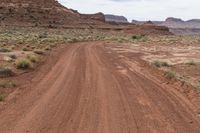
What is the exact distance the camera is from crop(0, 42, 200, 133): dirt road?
9.55 metres

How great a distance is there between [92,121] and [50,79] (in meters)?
7.38

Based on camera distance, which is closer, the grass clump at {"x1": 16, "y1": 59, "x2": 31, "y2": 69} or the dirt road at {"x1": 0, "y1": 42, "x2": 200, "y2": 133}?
the dirt road at {"x1": 0, "y1": 42, "x2": 200, "y2": 133}

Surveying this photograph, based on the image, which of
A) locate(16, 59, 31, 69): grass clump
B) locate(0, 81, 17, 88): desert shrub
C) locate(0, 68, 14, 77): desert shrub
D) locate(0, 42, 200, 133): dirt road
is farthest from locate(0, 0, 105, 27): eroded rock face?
locate(0, 42, 200, 133): dirt road

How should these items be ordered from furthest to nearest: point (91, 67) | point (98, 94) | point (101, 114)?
point (91, 67) → point (98, 94) → point (101, 114)

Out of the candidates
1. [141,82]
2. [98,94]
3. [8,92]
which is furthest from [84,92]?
[141,82]

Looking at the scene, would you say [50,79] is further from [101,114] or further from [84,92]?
[101,114]

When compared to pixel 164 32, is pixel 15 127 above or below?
above

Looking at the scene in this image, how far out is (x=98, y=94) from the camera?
13.7m

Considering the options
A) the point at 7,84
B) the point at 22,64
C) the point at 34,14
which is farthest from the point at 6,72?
the point at 34,14

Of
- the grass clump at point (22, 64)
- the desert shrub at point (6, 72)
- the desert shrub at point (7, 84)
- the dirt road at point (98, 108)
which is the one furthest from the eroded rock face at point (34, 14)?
the dirt road at point (98, 108)

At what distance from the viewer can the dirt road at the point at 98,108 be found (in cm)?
955

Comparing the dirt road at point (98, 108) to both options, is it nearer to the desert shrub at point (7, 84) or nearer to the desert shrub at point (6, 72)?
the desert shrub at point (7, 84)

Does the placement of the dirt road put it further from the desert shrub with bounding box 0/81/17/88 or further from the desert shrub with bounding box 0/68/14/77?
the desert shrub with bounding box 0/68/14/77

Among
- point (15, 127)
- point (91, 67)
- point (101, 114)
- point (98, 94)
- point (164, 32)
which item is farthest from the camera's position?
point (164, 32)
